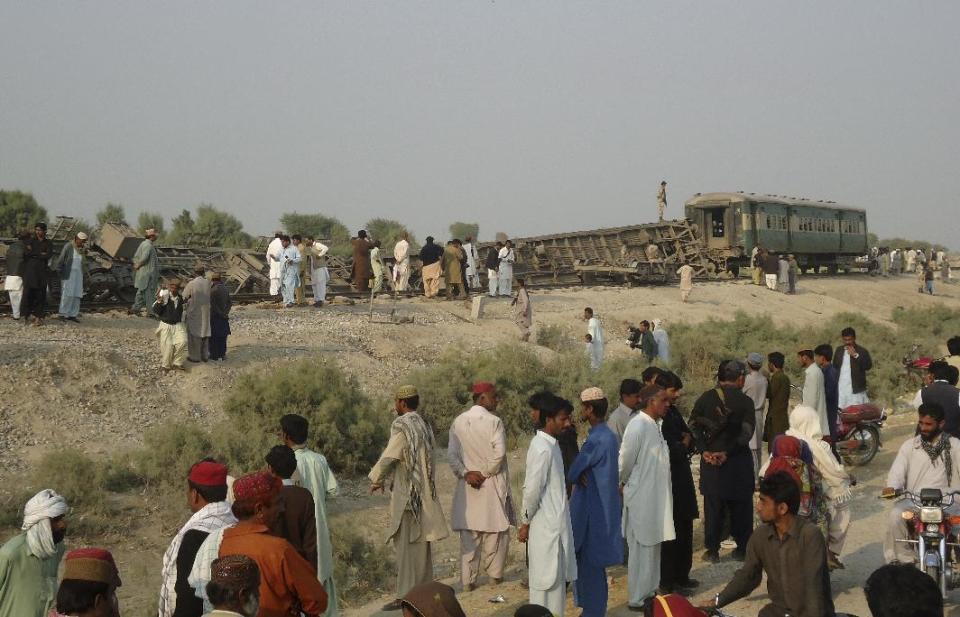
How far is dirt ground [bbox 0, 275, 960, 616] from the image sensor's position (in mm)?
8648

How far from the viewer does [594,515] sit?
21.5 ft

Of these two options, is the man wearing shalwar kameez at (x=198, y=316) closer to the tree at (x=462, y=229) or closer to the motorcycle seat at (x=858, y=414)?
the motorcycle seat at (x=858, y=414)

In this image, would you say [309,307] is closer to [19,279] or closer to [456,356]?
[456,356]

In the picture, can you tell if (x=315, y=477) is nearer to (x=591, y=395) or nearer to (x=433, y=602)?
(x=591, y=395)

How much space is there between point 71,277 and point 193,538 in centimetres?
1280

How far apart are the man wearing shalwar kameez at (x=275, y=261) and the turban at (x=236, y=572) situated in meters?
16.8

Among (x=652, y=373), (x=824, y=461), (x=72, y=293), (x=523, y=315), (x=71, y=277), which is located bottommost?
(x=824, y=461)

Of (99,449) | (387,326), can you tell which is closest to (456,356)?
(387,326)

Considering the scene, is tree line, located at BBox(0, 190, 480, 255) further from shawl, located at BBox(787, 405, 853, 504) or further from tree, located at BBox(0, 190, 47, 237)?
shawl, located at BBox(787, 405, 853, 504)

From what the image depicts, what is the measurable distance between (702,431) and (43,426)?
872 centimetres

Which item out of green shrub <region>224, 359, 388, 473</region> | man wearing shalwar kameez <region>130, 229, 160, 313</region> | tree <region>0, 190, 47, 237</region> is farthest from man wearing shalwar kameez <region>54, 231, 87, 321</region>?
tree <region>0, 190, 47, 237</region>

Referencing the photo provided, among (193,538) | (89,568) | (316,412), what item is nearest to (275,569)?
(193,538)

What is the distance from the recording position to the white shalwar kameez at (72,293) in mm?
16098

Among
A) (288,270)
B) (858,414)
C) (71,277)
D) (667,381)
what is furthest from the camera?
(288,270)
